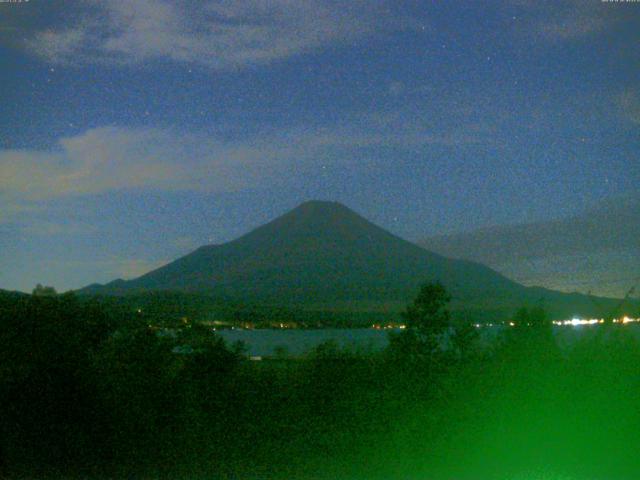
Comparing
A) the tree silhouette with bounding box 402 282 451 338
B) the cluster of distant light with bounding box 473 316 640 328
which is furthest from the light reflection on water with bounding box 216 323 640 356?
the tree silhouette with bounding box 402 282 451 338

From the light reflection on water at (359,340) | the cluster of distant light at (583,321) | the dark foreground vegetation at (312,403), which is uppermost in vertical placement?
the cluster of distant light at (583,321)

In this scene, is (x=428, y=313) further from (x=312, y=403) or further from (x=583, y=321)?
(x=583, y=321)

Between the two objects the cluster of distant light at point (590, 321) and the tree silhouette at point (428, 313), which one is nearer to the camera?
the cluster of distant light at point (590, 321)

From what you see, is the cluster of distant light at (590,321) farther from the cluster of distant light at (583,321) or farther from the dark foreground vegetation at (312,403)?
the dark foreground vegetation at (312,403)

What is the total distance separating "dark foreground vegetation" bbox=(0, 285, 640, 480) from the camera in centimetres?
1070

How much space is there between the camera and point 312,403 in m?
12.5

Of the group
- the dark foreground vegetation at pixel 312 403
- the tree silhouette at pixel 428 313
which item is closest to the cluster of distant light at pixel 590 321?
the dark foreground vegetation at pixel 312 403

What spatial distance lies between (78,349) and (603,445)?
712 centimetres

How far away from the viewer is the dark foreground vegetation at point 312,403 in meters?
10.7

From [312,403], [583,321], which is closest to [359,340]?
[312,403]

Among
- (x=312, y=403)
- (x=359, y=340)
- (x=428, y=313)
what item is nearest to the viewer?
(x=312, y=403)

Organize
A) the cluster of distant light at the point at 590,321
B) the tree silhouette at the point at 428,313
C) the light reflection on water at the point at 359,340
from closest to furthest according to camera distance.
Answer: the cluster of distant light at the point at 590,321 → the light reflection on water at the point at 359,340 → the tree silhouette at the point at 428,313

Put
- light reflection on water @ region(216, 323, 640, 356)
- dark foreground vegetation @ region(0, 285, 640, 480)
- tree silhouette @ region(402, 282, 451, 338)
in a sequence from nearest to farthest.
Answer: dark foreground vegetation @ region(0, 285, 640, 480)
light reflection on water @ region(216, 323, 640, 356)
tree silhouette @ region(402, 282, 451, 338)

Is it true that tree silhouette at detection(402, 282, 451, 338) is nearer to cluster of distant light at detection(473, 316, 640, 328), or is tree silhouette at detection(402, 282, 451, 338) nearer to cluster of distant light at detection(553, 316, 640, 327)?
cluster of distant light at detection(473, 316, 640, 328)
